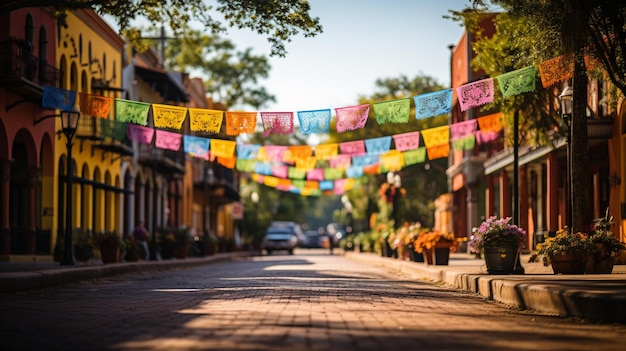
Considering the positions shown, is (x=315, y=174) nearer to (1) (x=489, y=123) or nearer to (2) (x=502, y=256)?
(1) (x=489, y=123)

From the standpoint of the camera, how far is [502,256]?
765 inches

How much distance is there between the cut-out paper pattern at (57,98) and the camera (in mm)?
24828

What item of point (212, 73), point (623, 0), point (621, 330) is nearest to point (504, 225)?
point (623, 0)

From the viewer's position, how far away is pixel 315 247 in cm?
11000

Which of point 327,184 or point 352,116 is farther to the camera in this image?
point 327,184

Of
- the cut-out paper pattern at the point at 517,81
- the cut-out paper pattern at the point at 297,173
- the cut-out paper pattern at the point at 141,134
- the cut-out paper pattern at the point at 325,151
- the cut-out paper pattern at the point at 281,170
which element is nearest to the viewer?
the cut-out paper pattern at the point at 517,81

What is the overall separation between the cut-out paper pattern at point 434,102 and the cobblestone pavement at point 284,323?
759 centimetres

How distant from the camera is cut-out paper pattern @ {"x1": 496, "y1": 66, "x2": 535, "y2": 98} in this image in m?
21.0

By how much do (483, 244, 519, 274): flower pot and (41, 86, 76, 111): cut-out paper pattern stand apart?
33.8 feet

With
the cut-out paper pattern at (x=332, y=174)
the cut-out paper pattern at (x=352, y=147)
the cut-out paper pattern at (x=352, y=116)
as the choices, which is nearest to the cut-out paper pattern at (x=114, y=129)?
the cut-out paper pattern at (x=352, y=147)

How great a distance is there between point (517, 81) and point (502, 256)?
3.79 meters

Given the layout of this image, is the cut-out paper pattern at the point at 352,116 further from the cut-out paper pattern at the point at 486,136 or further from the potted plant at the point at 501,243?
the cut-out paper pattern at the point at 486,136

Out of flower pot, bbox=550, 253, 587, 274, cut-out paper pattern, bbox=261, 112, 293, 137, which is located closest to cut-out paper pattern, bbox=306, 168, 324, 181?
cut-out paper pattern, bbox=261, 112, 293, 137

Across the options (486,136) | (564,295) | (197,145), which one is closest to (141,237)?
(197,145)
